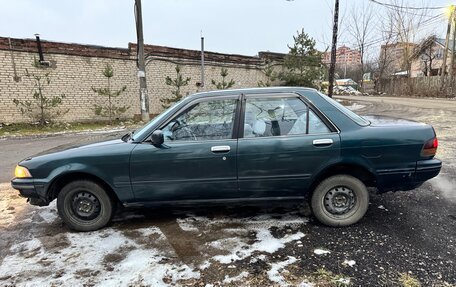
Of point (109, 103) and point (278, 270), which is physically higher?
point (109, 103)

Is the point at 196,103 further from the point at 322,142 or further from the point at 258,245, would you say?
the point at 258,245

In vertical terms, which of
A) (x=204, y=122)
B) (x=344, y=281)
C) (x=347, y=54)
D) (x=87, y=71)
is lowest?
(x=344, y=281)

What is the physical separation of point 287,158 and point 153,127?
151 centimetres

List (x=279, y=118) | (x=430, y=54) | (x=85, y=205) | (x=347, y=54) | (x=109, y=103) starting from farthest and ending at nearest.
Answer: (x=347, y=54), (x=430, y=54), (x=109, y=103), (x=85, y=205), (x=279, y=118)

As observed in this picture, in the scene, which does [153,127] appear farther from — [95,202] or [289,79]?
[289,79]

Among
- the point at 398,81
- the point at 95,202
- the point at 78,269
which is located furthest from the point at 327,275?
the point at 398,81

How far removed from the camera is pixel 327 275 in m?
2.86

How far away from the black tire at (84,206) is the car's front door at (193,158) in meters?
0.40

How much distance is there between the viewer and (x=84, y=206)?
3.82 metres

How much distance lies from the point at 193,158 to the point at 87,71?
12182 mm

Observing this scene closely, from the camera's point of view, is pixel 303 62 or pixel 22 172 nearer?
pixel 22 172

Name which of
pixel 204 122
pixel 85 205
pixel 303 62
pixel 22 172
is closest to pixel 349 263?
pixel 204 122

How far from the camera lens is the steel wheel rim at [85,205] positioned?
149 inches

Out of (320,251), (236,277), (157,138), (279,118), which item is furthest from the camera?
(279,118)
